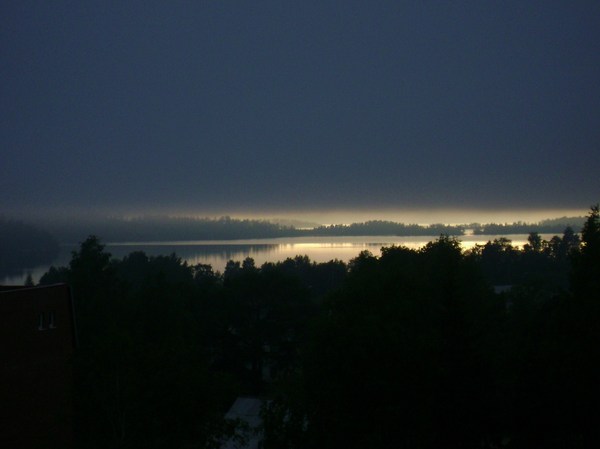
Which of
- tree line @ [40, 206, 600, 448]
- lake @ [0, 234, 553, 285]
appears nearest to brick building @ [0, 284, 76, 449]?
tree line @ [40, 206, 600, 448]

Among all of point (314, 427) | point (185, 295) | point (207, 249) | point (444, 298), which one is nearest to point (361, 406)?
point (314, 427)

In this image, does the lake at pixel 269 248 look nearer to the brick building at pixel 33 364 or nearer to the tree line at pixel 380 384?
the brick building at pixel 33 364

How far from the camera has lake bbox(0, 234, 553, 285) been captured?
336 feet

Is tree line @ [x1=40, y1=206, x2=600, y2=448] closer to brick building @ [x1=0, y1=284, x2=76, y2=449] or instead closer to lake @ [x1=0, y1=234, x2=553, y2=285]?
brick building @ [x1=0, y1=284, x2=76, y2=449]

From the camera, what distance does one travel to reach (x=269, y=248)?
133250mm

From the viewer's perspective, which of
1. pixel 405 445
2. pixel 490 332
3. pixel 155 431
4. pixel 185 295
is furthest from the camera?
pixel 185 295

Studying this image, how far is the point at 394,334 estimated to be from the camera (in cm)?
1391

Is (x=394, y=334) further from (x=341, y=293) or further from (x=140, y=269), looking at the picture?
A: (x=140, y=269)

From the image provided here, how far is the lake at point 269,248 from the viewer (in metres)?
102

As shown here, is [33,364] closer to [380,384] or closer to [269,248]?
[380,384]

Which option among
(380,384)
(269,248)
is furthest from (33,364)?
(269,248)

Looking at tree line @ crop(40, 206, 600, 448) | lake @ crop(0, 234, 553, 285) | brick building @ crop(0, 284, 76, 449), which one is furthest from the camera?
lake @ crop(0, 234, 553, 285)

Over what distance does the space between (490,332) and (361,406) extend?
13.0 m

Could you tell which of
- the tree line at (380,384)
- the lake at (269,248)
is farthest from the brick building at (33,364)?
the lake at (269,248)
